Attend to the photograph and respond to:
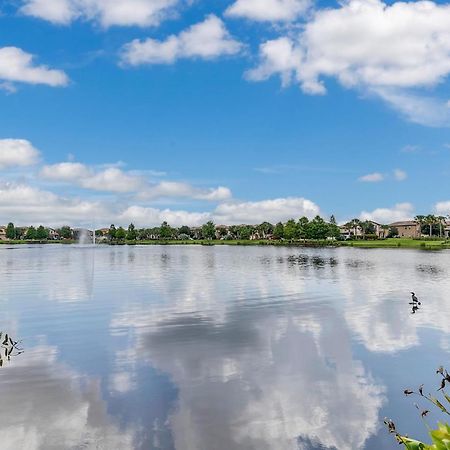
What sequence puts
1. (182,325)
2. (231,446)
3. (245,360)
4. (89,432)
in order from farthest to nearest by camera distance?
(182,325) < (245,360) < (89,432) < (231,446)

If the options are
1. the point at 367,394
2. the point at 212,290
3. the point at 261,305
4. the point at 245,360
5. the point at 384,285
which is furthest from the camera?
the point at 384,285

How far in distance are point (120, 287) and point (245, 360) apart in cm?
3120

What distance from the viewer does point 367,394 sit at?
17.0 m

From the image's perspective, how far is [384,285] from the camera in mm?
53625

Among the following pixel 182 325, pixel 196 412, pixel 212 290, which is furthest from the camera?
pixel 212 290

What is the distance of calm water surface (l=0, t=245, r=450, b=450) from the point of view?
1367 centimetres

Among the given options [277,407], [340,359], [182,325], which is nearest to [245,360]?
[340,359]

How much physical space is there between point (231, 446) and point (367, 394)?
21.7 feet

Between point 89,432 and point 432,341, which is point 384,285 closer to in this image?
point 432,341

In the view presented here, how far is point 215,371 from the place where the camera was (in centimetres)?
1969

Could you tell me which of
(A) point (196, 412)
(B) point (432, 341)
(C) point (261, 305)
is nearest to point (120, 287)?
(C) point (261, 305)

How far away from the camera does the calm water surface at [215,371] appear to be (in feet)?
44.9

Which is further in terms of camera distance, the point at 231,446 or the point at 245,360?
the point at 245,360

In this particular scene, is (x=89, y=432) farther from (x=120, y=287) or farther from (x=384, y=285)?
(x=384, y=285)
